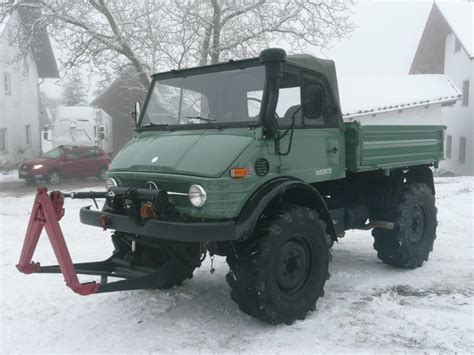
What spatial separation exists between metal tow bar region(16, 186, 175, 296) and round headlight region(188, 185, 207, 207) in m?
0.84

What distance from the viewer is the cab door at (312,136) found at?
15.7 ft

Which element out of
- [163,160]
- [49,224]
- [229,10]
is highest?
[229,10]

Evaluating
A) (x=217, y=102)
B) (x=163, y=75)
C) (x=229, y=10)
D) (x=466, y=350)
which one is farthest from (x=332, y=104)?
(x=229, y=10)

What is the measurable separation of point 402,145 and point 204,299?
128 inches

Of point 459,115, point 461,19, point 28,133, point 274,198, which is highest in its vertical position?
point 461,19

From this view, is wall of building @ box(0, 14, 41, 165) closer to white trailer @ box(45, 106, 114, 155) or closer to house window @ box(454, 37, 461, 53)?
white trailer @ box(45, 106, 114, 155)

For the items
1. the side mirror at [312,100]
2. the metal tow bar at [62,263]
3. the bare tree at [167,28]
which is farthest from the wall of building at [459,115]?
the metal tow bar at [62,263]

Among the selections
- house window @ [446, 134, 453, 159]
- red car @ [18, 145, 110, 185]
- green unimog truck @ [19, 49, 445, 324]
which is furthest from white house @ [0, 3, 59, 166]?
house window @ [446, 134, 453, 159]

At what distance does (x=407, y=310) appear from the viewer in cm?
491

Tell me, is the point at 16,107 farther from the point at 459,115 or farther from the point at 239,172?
the point at 239,172

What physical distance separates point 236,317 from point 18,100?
84.1ft

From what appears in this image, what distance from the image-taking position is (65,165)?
62.1 feet

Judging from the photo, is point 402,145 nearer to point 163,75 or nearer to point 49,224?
point 163,75

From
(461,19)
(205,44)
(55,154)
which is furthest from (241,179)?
(461,19)
